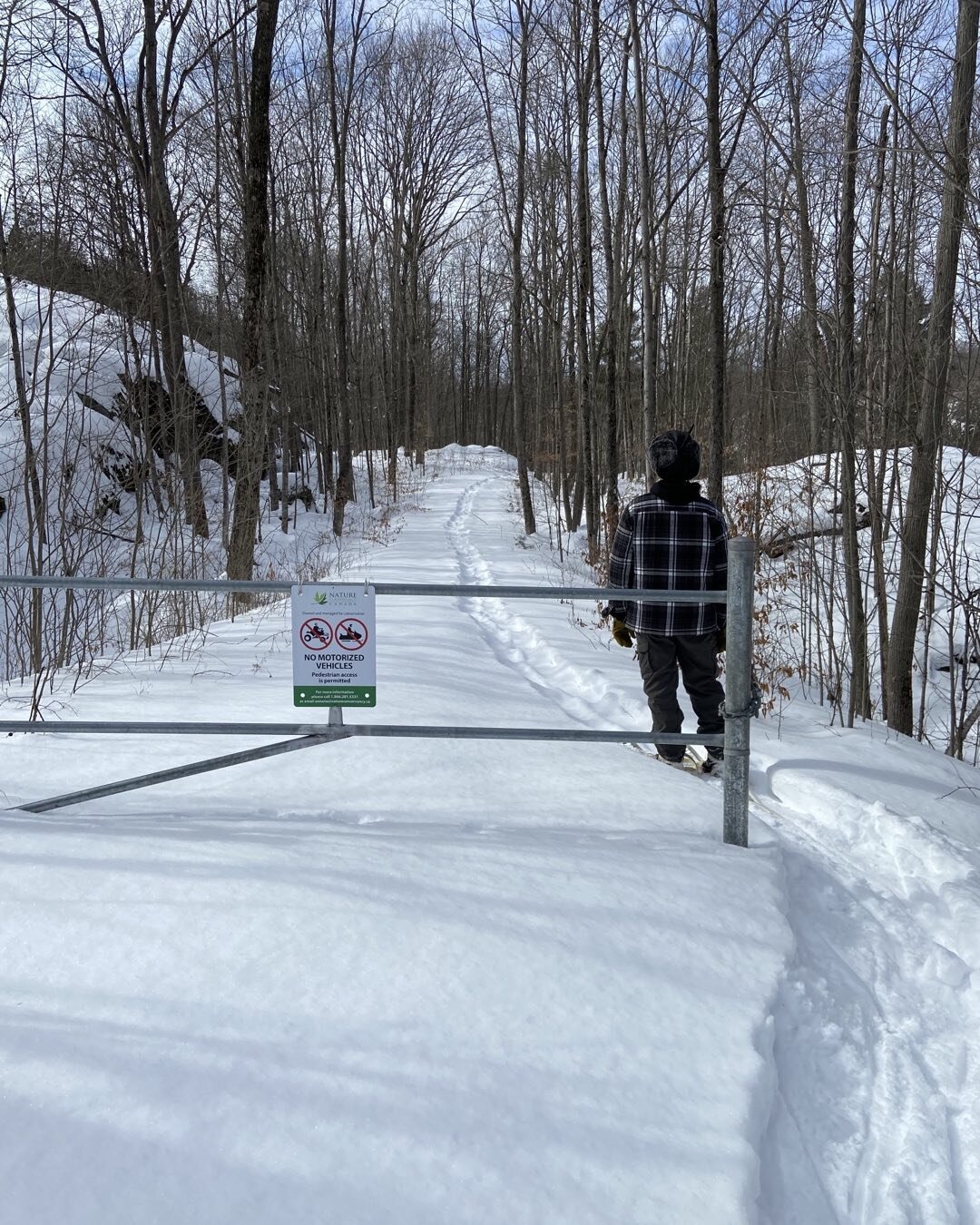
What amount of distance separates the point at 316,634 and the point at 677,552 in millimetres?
2214

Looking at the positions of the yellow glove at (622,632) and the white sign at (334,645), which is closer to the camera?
the white sign at (334,645)

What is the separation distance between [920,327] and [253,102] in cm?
800

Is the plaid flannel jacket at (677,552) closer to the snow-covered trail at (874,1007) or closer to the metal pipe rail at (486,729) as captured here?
the snow-covered trail at (874,1007)

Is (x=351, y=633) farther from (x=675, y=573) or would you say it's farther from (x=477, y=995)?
(x=675, y=573)

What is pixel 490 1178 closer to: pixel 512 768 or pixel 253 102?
pixel 512 768

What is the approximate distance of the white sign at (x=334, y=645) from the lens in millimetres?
3098

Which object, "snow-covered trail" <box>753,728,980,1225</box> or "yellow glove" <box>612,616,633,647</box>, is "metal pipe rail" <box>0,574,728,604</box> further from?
"yellow glove" <box>612,616,633,647</box>

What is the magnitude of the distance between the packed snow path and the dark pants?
0.64 metres

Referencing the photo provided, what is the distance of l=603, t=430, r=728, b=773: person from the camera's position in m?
4.59

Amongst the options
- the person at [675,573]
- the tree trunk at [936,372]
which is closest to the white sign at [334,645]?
the person at [675,573]

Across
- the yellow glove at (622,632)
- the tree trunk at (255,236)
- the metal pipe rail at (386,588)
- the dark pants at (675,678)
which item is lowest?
the dark pants at (675,678)

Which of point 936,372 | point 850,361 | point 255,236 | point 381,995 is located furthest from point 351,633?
point 255,236

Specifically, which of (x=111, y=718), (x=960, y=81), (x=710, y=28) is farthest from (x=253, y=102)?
(x=111, y=718)

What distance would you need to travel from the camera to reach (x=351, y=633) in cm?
313
